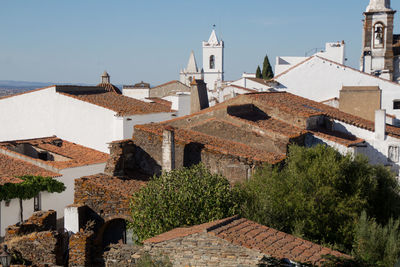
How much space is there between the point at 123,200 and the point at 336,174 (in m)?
7.18

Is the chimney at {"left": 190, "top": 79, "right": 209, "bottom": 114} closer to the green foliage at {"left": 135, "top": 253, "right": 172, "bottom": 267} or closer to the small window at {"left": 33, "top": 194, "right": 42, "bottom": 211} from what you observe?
the small window at {"left": 33, "top": 194, "right": 42, "bottom": 211}

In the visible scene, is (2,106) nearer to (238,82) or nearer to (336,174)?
(238,82)

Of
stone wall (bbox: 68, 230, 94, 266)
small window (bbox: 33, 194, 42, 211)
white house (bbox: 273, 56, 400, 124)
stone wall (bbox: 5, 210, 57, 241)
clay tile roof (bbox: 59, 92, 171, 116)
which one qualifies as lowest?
small window (bbox: 33, 194, 42, 211)

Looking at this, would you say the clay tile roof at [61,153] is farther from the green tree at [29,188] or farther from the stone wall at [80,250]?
the stone wall at [80,250]

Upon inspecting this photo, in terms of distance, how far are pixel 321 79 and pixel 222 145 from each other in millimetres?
19143

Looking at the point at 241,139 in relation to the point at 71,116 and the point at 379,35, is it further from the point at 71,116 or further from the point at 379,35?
the point at 379,35

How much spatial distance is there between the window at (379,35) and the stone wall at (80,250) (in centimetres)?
4095

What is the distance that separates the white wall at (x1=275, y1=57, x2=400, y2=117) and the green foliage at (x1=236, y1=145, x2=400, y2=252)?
1970cm

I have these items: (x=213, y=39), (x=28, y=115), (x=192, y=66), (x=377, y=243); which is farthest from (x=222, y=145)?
(x=192, y=66)

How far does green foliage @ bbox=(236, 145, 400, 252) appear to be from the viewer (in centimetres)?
1488

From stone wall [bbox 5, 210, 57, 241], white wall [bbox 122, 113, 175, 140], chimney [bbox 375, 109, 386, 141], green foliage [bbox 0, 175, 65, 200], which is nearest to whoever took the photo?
stone wall [bbox 5, 210, 57, 241]

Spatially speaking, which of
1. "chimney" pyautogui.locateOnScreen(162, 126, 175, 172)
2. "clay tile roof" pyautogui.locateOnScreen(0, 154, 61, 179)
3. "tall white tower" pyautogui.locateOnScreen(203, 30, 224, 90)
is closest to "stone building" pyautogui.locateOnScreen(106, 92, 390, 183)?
"chimney" pyautogui.locateOnScreen(162, 126, 175, 172)

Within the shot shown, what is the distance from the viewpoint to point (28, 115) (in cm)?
3334

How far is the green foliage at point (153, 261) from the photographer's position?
1065cm
